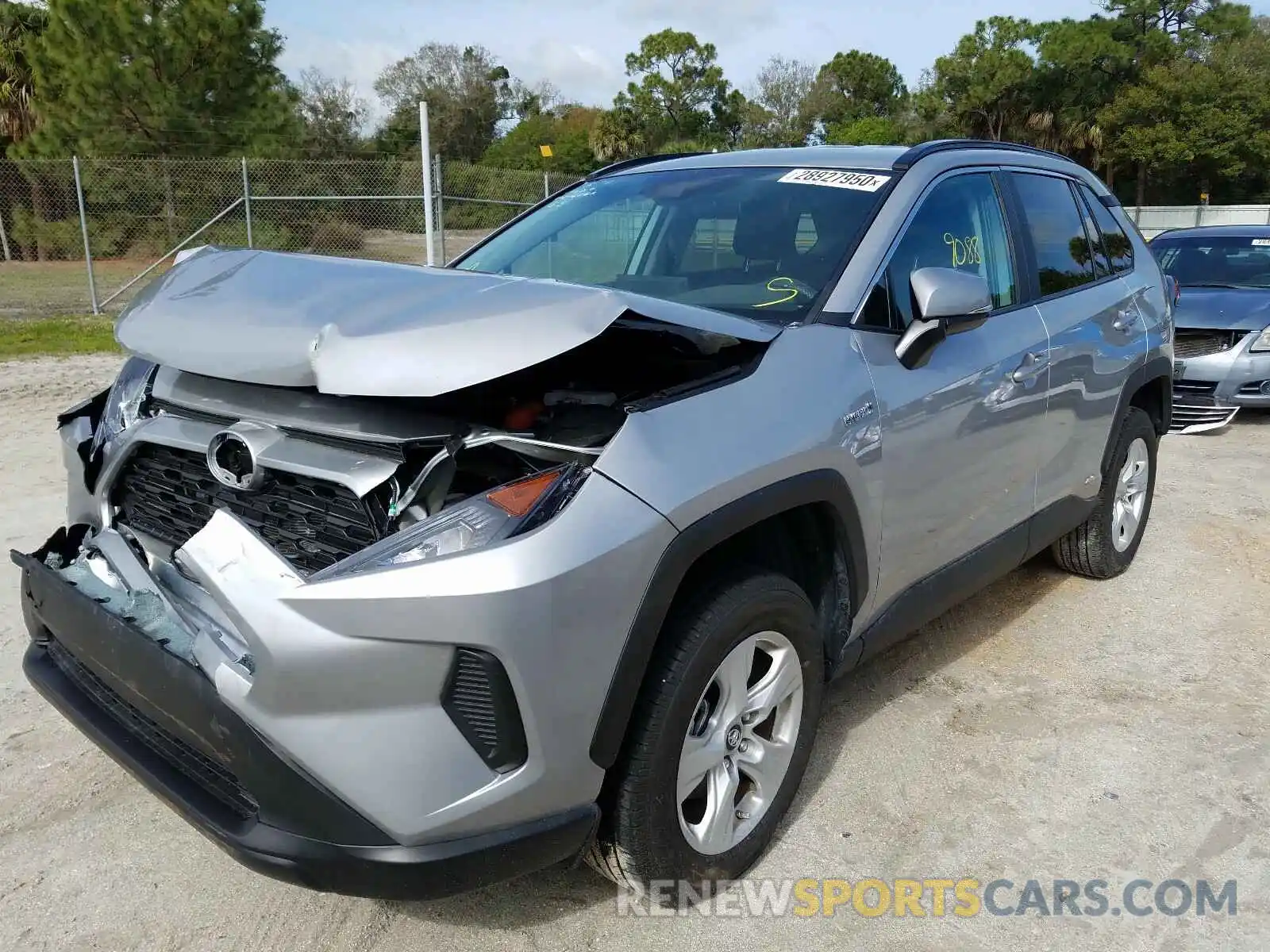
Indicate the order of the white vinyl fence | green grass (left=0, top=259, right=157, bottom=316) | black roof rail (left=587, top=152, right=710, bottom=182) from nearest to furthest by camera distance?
black roof rail (left=587, top=152, right=710, bottom=182) → green grass (left=0, top=259, right=157, bottom=316) → the white vinyl fence

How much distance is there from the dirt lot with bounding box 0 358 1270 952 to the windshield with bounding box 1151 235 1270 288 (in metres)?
5.61

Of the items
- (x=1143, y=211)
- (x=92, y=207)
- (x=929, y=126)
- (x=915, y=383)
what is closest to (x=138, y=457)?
(x=915, y=383)

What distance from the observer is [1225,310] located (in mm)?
8180

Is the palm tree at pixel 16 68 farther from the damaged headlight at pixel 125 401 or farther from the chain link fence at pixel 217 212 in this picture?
the damaged headlight at pixel 125 401

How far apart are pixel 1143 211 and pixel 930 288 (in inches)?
1393

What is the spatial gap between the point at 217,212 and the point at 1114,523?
18.9 metres

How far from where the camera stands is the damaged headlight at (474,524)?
188cm

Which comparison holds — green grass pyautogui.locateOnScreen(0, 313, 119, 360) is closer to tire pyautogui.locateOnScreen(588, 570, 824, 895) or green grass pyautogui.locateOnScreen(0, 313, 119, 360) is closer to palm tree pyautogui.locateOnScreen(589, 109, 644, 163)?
tire pyautogui.locateOnScreen(588, 570, 824, 895)

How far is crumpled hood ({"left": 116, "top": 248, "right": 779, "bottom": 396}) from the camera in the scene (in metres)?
1.98

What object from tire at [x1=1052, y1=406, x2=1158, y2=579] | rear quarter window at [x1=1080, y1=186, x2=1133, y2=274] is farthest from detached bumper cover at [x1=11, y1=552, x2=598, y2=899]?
rear quarter window at [x1=1080, y1=186, x2=1133, y2=274]

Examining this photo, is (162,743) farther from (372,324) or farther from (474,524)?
(372,324)

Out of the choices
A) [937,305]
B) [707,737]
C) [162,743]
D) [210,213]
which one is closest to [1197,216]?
[210,213]

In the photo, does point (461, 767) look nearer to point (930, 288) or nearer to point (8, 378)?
point (930, 288)

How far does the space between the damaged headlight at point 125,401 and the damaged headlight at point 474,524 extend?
44.6 inches
